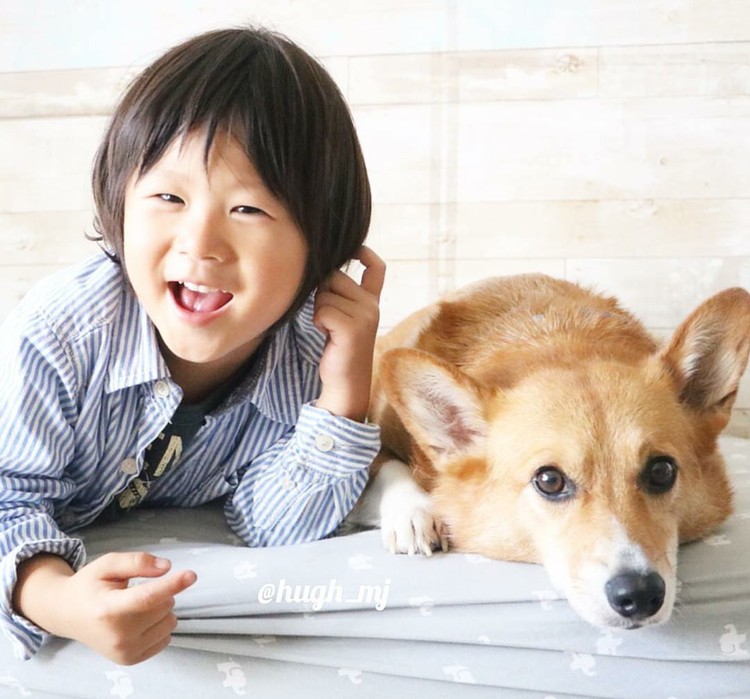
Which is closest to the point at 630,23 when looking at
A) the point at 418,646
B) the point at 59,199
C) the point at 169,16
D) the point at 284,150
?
the point at 169,16

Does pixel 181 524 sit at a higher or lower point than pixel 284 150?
lower

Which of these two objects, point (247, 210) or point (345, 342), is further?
point (345, 342)

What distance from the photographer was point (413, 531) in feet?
3.86

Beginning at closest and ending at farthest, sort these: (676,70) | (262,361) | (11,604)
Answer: (11,604) → (262,361) → (676,70)

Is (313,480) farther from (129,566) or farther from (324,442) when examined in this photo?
(129,566)

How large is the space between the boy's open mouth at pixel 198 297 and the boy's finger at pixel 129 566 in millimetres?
336

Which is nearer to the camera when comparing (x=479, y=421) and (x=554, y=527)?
(x=554, y=527)

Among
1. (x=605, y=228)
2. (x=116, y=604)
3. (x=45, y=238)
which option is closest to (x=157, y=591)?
(x=116, y=604)

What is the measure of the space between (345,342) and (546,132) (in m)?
1.21

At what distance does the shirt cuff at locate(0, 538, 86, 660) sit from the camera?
1.05 meters

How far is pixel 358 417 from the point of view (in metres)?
1.31

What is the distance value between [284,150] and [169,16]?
1.44 m

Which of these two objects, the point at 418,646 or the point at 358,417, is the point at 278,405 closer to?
the point at 358,417

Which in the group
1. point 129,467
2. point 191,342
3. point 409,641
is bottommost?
point 409,641
